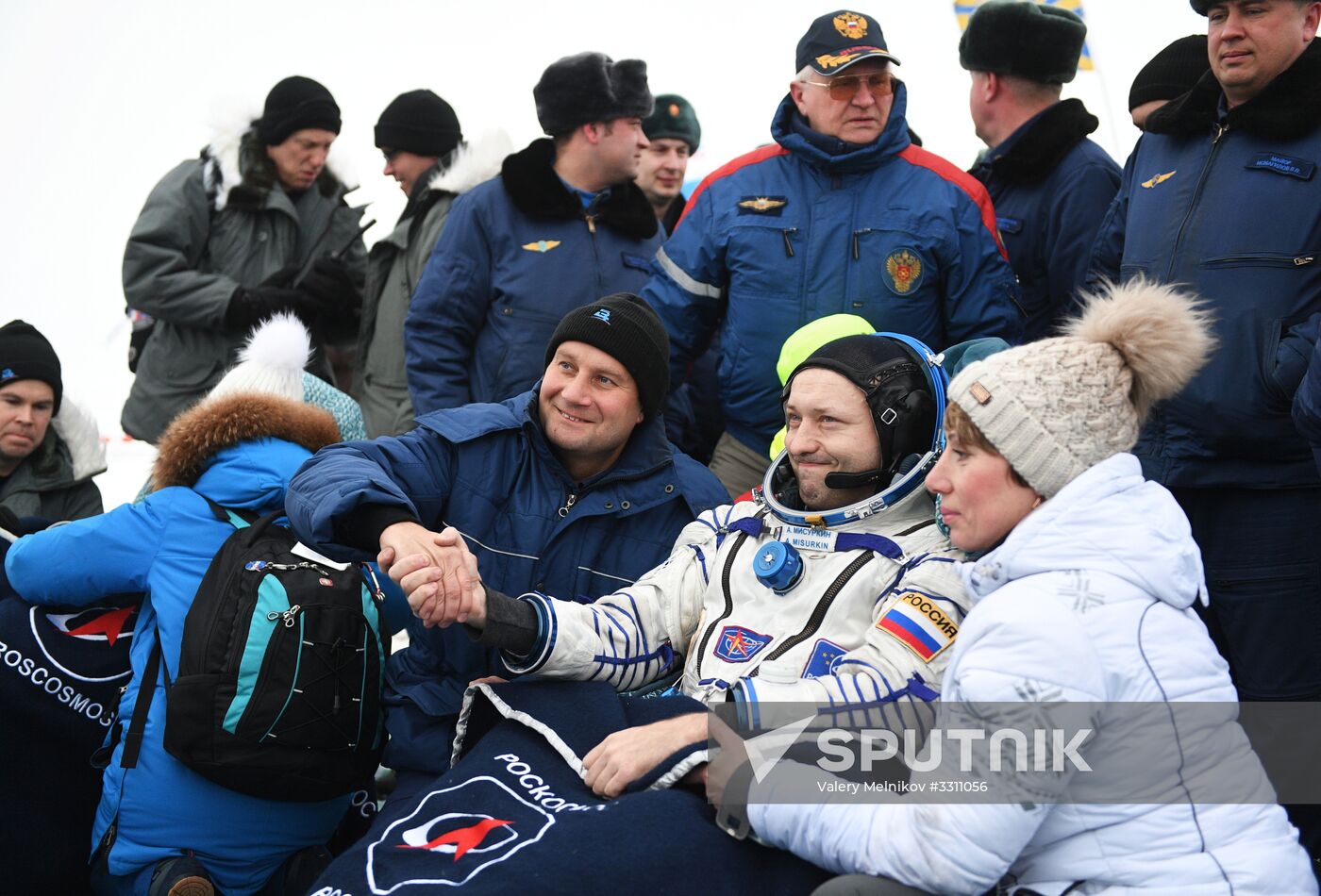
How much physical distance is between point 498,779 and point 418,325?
2.04 meters

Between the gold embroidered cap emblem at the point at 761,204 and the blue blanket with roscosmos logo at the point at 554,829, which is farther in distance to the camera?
the gold embroidered cap emblem at the point at 761,204

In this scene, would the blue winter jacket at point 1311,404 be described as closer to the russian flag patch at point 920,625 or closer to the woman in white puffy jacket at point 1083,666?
the woman in white puffy jacket at point 1083,666

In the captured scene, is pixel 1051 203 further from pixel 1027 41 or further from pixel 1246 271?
pixel 1246 271

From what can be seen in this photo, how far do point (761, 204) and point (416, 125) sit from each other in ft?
6.14

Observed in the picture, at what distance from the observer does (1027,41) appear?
361 cm

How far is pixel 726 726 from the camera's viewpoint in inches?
73.7

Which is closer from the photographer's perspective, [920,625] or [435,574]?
[920,625]

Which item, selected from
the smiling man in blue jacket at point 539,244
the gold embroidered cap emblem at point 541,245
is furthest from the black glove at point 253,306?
the gold embroidered cap emblem at point 541,245

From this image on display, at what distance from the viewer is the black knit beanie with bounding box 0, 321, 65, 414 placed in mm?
3795

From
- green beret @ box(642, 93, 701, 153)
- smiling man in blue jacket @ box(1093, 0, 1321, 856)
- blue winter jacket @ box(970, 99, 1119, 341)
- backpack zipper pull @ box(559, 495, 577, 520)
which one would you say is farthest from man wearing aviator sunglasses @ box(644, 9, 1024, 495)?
green beret @ box(642, 93, 701, 153)

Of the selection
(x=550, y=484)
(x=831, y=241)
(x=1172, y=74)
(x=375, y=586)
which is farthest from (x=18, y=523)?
(x=1172, y=74)

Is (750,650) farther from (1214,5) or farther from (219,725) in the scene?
(1214,5)

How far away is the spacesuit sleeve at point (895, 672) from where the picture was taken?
182 cm

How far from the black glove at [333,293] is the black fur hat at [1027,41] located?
2.25m
